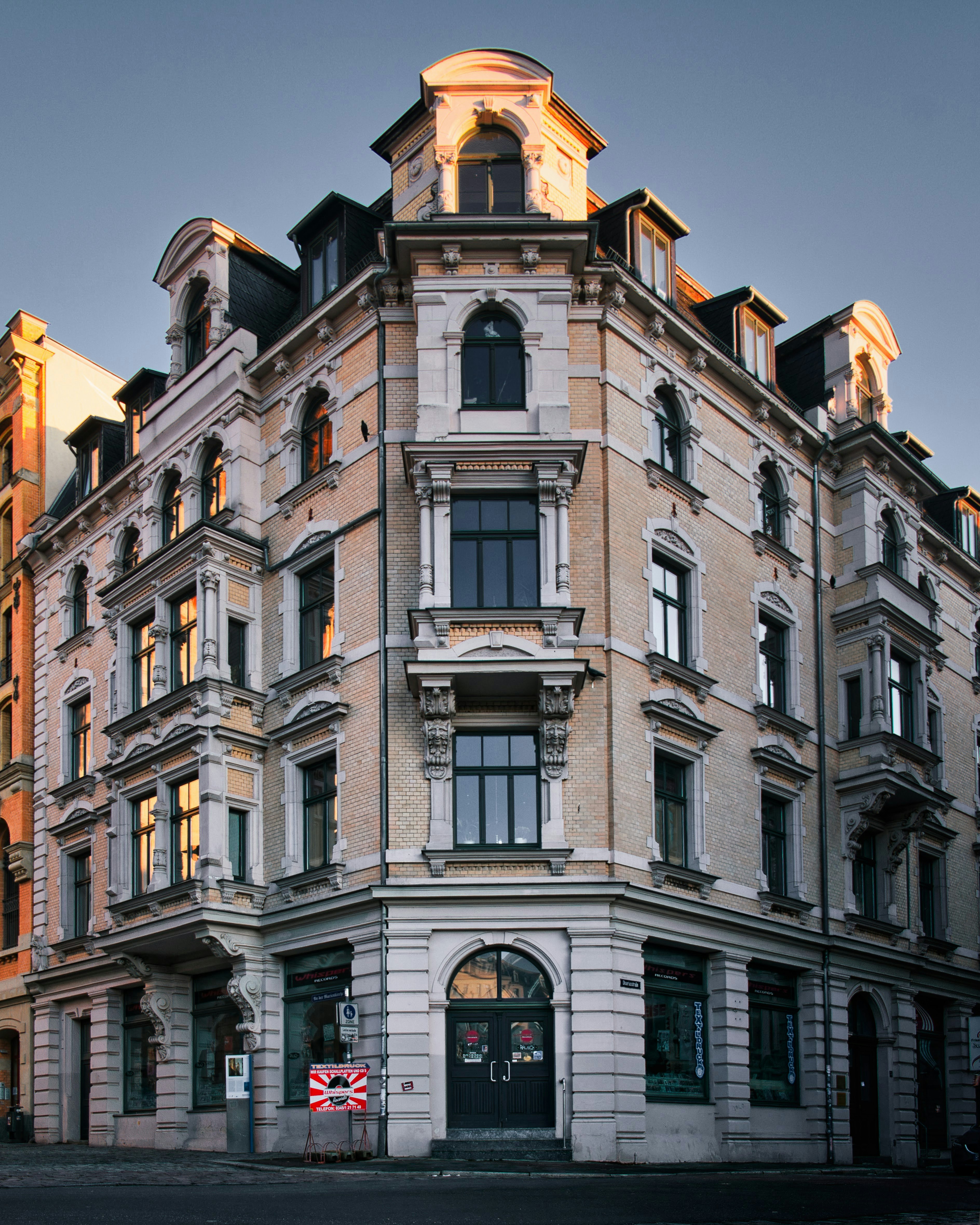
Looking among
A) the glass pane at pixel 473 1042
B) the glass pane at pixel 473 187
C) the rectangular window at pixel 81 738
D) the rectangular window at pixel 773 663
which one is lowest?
the glass pane at pixel 473 1042

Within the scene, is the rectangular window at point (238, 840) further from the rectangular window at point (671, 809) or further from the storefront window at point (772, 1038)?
the storefront window at point (772, 1038)

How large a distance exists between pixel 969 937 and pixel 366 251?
22.9 m

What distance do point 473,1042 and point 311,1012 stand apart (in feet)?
13.4

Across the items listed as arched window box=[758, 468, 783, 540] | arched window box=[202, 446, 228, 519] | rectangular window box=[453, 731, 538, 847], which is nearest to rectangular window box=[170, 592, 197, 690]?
arched window box=[202, 446, 228, 519]

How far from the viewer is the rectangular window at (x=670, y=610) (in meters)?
26.7

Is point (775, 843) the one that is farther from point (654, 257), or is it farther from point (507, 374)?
point (654, 257)

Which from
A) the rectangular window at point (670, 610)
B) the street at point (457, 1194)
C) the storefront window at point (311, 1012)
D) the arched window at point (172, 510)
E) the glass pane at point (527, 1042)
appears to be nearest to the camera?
the street at point (457, 1194)

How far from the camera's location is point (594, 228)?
84.9ft

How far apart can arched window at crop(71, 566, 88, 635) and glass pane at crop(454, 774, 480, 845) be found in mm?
15846

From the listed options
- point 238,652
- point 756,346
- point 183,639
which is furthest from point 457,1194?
point 756,346

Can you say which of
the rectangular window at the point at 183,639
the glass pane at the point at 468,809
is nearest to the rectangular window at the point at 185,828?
the rectangular window at the point at 183,639

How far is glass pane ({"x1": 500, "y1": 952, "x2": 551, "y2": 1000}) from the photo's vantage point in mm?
23344

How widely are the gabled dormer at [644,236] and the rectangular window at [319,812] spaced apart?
456 inches

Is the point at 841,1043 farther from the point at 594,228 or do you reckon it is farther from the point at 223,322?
the point at 223,322
